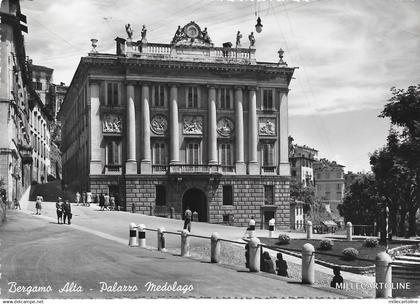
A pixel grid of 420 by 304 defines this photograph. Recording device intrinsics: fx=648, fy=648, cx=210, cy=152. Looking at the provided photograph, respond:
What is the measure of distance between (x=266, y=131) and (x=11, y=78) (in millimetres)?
30383

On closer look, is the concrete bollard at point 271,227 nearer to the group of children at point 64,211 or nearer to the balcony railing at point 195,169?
the group of children at point 64,211

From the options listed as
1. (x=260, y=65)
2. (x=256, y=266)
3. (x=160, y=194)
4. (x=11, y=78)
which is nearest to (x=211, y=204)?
(x=160, y=194)

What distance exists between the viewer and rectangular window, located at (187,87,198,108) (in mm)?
67375

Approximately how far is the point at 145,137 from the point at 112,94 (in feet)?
18.1

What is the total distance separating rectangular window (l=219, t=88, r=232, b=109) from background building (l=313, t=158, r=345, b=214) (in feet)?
280

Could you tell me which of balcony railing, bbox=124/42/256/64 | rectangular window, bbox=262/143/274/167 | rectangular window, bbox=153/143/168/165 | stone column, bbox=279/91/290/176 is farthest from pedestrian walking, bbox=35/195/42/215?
stone column, bbox=279/91/290/176

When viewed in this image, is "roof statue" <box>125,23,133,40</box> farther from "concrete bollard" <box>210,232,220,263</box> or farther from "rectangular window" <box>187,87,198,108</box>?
"concrete bollard" <box>210,232,220,263</box>

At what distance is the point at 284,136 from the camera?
69.9m

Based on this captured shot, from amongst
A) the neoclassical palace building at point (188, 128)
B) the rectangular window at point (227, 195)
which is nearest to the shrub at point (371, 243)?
the neoclassical palace building at point (188, 128)

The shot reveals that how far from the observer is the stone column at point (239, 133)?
6781cm

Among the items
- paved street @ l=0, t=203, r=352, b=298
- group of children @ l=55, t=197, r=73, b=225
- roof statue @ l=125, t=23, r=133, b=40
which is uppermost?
roof statue @ l=125, t=23, r=133, b=40

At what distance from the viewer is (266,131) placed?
69500 millimetres

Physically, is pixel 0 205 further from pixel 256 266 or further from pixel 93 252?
pixel 256 266

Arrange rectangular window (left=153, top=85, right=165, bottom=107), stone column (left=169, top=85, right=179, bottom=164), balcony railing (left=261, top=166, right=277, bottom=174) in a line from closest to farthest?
stone column (left=169, top=85, right=179, bottom=164) → rectangular window (left=153, top=85, right=165, bottom=107) → balcony railing (left=261, top=166, right=277, bottom=174)
